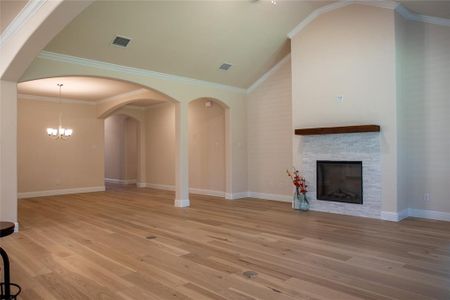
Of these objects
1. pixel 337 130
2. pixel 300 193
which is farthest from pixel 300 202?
pixel 337 130

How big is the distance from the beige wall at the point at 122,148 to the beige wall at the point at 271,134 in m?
5.89

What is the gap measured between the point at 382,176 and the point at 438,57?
7.42 feet

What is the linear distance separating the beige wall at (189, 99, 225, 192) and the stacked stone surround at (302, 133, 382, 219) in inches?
111

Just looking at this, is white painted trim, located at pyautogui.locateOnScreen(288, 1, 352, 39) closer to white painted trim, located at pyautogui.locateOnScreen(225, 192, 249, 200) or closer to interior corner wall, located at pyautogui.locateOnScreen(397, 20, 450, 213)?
interior corner wall, located at pyautogui.locateOnScreen(397, 20, 450, 213)

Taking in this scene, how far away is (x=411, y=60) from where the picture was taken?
571 cm

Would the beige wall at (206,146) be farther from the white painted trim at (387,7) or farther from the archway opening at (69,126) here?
the white painted trim at (387,7)

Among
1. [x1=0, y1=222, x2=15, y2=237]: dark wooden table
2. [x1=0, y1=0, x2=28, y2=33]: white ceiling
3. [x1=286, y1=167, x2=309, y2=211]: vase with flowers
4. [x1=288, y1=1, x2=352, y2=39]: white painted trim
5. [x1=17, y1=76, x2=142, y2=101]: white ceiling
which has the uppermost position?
[x1=288, y1=1, x2=352, y2=39]: white painted trim

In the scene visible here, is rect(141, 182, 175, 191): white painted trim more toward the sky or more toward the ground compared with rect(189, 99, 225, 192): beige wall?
more toward the ground

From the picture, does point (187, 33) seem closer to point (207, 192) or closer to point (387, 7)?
point (387, 7)

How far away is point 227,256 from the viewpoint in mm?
3707

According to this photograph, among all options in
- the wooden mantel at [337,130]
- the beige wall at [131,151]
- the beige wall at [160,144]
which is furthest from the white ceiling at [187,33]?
the beige wall at [131,151]

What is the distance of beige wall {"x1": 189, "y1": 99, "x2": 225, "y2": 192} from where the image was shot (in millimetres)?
8803

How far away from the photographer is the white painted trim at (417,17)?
5430mm

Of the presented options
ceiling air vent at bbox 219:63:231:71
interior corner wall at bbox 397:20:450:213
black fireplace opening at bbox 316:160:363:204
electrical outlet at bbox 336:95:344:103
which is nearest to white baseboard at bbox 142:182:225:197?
black fireplace opening at bbox 316:160:363:204
